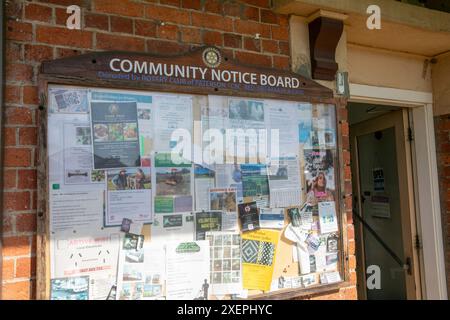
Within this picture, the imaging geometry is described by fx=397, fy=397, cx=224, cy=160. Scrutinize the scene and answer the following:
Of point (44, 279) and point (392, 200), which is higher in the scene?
point (392, 200)

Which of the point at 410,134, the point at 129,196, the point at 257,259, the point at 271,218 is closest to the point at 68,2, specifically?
the point at 129,196

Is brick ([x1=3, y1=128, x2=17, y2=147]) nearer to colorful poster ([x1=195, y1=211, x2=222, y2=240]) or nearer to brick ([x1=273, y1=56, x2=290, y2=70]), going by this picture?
colorful poster ([x1=195, y1=211, x2=222, y2=240])

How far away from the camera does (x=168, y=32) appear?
85.0 inches

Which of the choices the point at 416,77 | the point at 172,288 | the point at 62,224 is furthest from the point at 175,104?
the point at 416,77

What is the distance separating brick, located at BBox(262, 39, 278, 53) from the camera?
240 centimetres

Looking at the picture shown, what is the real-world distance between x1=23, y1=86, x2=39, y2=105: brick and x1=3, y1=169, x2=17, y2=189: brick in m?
0.32

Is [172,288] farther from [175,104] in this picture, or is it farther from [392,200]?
[392,200]

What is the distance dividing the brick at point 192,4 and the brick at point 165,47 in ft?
0.74

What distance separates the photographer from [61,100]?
1.87 m

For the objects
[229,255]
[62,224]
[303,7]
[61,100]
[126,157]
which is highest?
[303,7]

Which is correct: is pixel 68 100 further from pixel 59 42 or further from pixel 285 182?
pixel 285 182

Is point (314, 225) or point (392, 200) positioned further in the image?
point (392, 200)

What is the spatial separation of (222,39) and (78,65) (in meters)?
0.83

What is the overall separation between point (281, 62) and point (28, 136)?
4.84ft
